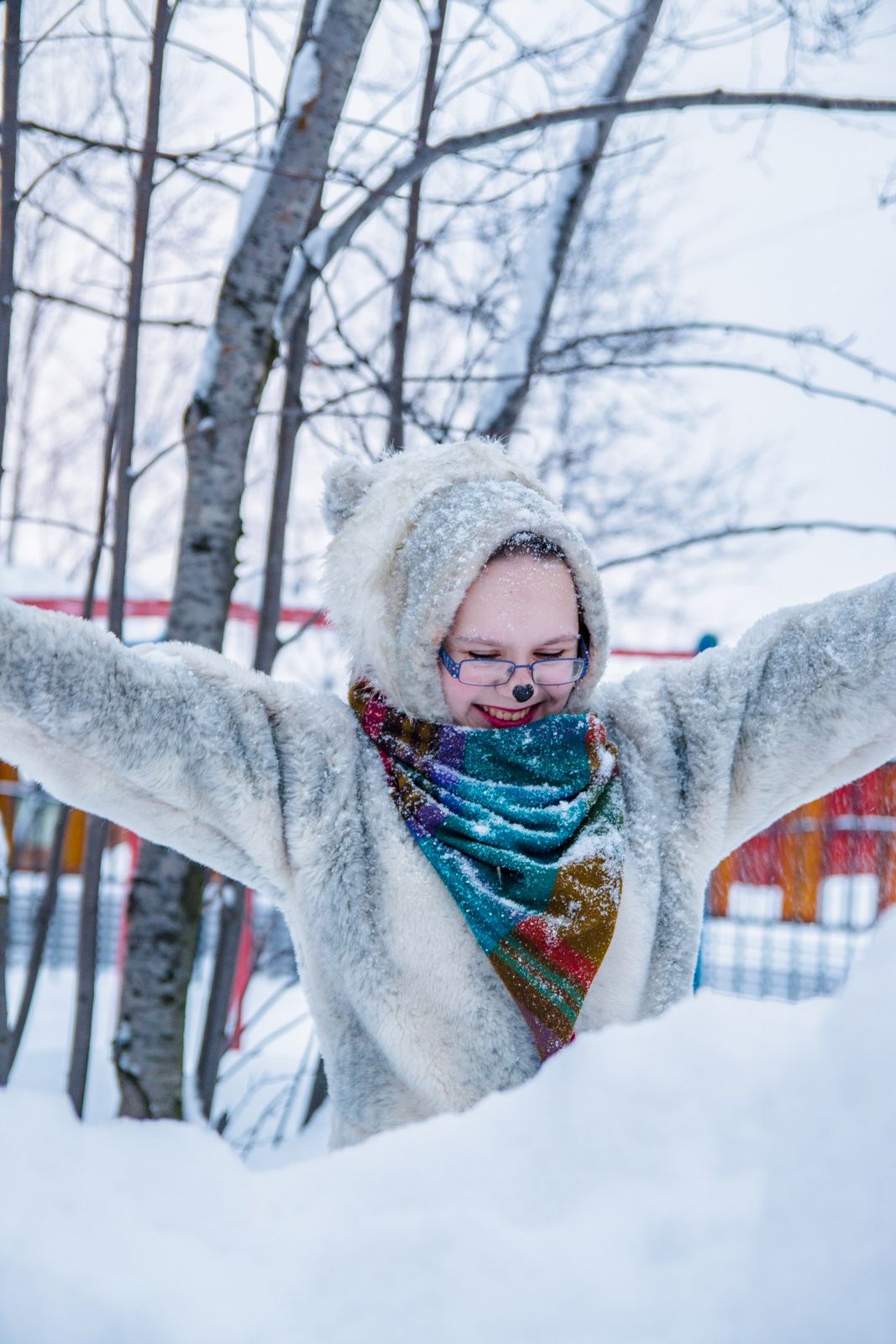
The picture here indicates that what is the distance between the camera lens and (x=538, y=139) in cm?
238

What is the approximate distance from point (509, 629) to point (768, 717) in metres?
0.42

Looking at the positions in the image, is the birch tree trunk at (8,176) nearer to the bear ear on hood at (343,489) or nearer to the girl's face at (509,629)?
the bear ear on hood at (343,489)

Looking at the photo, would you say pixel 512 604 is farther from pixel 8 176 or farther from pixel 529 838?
pixel 8 176

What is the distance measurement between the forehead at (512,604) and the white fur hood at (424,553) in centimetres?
3

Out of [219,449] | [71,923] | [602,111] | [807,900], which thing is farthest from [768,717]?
[71,923]

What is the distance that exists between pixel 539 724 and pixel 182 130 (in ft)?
9.29

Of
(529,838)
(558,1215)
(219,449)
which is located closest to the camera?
(558,1215)

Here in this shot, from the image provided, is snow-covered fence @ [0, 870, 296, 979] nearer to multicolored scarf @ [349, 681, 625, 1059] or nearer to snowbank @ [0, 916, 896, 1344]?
multicolored scarf @ [349, 681, 625, 1059]

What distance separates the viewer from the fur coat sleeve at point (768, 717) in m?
1.46

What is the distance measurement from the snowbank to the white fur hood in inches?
37.5

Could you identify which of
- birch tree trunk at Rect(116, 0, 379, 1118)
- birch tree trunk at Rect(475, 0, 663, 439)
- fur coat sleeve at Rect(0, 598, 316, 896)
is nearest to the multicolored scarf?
fur coat sleeve at Rect(0, 598, 316, 896)

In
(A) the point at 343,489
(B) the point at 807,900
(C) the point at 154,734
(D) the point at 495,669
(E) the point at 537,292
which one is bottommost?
(B) the point at 807,900

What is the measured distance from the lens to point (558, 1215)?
1.66 feet

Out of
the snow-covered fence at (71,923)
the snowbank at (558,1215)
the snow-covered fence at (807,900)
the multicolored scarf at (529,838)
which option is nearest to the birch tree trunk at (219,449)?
the multicolored scarf at (529,838)
